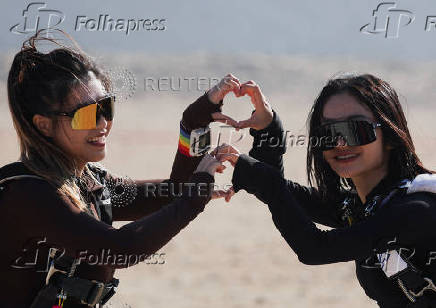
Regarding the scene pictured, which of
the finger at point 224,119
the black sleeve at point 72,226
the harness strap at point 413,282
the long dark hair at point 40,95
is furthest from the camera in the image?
the finger at point 224,119

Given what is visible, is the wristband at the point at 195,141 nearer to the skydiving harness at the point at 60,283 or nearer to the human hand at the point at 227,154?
the human hand at the point at 227,154

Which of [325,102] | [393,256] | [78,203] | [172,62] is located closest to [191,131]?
[325,102]

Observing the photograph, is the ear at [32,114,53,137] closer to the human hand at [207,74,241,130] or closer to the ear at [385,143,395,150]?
the human hand at [207,74,241,130]

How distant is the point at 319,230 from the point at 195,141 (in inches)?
41.0

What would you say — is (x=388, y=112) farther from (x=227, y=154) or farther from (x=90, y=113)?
(x=90, y=113)

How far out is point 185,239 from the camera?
13227 mm

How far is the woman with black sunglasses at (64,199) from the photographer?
3445 millimetres

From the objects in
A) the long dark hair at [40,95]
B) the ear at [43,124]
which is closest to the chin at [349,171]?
the long dark hair at [40,95]

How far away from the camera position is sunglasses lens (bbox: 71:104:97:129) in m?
3.76

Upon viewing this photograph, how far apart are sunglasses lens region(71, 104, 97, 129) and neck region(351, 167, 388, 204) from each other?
1.30 metres

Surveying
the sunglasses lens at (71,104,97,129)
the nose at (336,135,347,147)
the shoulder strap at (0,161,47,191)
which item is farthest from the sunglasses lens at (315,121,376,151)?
the shoulder strap at (0,161,47,191)

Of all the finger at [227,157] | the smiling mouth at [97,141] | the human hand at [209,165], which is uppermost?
the smiling mouth at [97,141]

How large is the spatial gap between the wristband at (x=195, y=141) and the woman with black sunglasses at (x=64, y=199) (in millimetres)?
446

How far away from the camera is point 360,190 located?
159 inches
